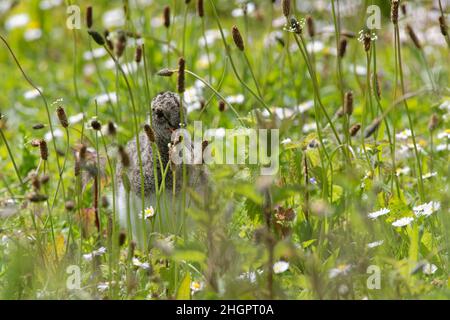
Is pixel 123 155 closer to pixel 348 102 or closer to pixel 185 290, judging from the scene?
pixel 185 290

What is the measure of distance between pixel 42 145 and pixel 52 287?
448 mm

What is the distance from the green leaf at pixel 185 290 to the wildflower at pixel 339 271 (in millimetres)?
382

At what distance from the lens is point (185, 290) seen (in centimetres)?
238

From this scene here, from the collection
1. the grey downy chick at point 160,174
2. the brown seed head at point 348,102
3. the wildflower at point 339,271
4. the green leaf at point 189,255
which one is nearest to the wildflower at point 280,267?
the wildflower at point 339,271

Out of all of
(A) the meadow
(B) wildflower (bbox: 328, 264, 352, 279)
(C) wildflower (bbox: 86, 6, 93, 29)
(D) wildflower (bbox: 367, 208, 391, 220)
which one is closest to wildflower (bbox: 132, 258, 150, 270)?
(A) the meadow

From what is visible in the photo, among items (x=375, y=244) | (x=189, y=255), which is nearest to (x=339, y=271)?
(x=375, y=244)

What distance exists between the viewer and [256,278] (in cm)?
242

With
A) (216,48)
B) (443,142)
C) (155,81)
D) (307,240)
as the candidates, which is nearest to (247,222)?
(307,240)

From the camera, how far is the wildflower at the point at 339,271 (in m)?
2.29

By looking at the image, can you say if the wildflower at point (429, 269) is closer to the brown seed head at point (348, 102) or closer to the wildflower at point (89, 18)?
the brown seed head at point (348, 102)

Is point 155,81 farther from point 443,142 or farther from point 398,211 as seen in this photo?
point 398,211

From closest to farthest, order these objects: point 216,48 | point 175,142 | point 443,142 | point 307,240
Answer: point 175,142 < point 307,240 < point 443,142 < point 216,48

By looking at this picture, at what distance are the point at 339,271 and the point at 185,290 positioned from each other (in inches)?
16.5
